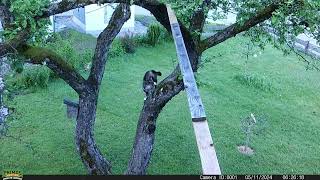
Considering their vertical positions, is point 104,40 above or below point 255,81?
above

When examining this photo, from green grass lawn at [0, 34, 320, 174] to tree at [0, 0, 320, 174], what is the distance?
111cm

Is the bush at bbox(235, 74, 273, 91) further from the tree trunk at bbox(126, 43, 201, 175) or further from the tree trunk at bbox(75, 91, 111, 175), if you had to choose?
the tree trunk at bbox(126, 43, 201, 175)

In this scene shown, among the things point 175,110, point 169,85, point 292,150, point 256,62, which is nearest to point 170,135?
point 175,110

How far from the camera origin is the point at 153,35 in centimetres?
1744

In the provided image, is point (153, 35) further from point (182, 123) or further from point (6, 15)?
point (6, 15)

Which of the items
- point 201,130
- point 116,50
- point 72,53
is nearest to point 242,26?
point 201,130

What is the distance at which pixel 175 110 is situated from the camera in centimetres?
1212

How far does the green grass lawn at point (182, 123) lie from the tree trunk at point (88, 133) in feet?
3.35

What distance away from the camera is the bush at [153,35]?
17.4 m

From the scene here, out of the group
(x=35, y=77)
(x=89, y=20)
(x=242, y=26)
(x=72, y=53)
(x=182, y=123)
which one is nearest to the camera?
(x=242, y=26)

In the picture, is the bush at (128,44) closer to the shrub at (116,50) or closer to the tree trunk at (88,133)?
the shrub at (116,50)

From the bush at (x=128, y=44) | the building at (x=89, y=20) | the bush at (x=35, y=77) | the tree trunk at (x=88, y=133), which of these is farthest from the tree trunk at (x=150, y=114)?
the building at (x=89, y=20)

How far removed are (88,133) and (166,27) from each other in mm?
2309

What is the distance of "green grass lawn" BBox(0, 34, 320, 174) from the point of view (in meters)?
9.55
